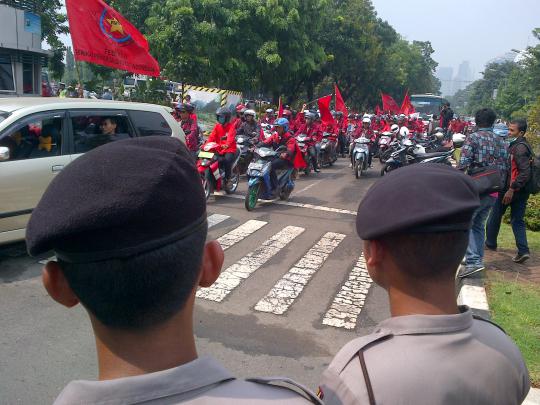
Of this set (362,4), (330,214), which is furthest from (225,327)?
(362,4)

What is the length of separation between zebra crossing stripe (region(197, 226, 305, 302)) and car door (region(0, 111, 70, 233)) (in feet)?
6.49

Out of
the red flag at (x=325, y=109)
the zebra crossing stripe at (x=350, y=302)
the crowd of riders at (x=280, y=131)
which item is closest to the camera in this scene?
the zebra crossing stripe at (x=350, y=302)

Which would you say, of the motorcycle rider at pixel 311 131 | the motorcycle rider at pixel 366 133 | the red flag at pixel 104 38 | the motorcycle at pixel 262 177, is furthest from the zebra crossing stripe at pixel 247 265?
the motorcycle rider at pixel 366 133

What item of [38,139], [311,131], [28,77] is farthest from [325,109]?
[28,77]

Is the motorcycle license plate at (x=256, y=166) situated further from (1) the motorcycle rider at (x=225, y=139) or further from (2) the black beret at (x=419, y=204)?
(2) the black beret at (x=419, y=204)

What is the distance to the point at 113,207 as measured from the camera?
887 millimetres

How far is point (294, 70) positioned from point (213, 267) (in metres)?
23.7

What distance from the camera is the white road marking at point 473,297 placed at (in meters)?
4.82

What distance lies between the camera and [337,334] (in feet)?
14.1

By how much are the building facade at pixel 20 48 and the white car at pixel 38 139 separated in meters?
14.7

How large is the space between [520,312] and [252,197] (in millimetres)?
4895

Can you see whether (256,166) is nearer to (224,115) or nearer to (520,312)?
(224,115)

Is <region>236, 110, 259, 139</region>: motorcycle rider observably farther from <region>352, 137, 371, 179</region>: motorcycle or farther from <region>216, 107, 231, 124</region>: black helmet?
<region>352, 137, 371, 179</region>: motorcycle

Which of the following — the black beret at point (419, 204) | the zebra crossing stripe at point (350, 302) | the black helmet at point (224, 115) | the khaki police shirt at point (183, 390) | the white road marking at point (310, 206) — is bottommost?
the white road marking at point (310, 206)
